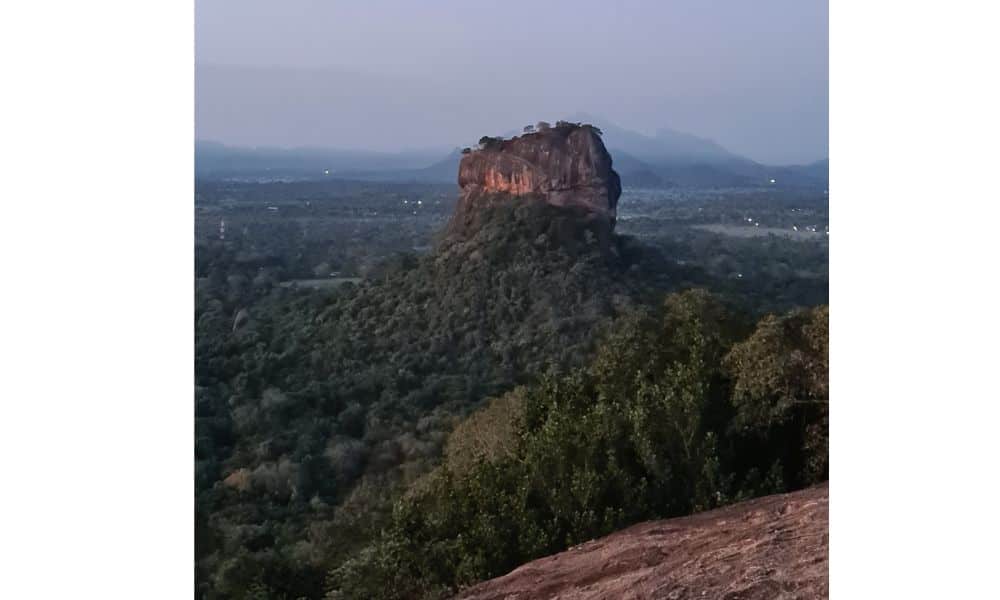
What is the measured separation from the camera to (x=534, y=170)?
5.44 m

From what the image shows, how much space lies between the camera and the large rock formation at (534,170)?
541 cm

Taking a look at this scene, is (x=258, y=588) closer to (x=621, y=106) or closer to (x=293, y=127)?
(x=293, y=127)

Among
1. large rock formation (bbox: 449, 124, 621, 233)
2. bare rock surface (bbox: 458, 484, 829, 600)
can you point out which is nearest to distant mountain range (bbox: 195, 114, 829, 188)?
large rock formation (bbox: 449, 124, 621, 233)

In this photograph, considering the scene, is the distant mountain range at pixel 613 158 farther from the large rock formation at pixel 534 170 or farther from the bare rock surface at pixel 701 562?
the bare rock surface at pixel 701 562

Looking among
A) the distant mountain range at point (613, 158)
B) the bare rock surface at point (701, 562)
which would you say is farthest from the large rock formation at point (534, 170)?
the bare rock surface at point (701, 562)

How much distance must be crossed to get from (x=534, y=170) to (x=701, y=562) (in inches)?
82.7

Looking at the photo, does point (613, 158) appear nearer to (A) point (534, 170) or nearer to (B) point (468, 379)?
(A) point (534, 170)

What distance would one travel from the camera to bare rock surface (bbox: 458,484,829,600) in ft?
15.7

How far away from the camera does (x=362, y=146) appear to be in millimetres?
5555

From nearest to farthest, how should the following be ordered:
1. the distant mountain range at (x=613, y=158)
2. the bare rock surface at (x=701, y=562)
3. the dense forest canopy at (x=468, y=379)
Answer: the bare rock surface at (x=701, y=562) < the dense forest canopy at (x=468, y=379) < the distant mountain range at (x=613, y=158)

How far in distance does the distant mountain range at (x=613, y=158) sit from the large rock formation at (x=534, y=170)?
2.7 inches

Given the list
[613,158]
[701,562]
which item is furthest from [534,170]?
[701,562]
